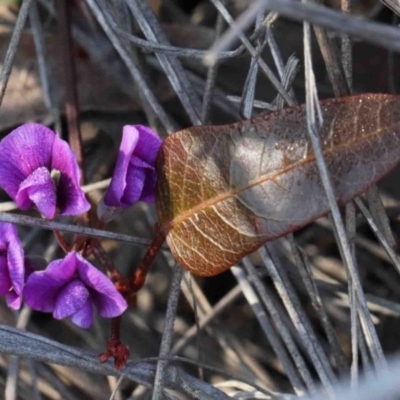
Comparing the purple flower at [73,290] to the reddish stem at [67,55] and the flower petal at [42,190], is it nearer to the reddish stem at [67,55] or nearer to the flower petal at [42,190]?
the flower petal at [42,190]

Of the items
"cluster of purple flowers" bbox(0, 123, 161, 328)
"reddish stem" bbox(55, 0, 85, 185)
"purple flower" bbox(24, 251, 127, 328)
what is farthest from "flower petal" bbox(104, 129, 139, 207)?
"reddish stem" bbox(55, 0, 85, 185)

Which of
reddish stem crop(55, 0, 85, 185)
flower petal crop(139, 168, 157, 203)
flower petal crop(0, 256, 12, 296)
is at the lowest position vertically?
flower petal crop(0, 256, 12, 296)

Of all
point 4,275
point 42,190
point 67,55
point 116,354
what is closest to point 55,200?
point 42,190

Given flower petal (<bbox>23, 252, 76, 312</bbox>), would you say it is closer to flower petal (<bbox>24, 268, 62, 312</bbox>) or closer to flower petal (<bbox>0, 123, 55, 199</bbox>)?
flower petal (<bbox>24, 268, 62, 312</bbox>)

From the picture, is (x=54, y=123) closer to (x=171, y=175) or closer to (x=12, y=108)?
(x=12, y=108)

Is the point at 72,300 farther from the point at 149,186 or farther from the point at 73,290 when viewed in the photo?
the point at 149,186

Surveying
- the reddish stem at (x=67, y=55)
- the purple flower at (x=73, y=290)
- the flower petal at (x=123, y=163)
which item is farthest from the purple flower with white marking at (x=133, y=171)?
the reddish stem at (x=67, y=55)
